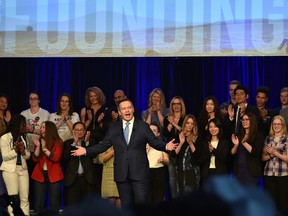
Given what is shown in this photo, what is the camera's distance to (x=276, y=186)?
24.1 ft

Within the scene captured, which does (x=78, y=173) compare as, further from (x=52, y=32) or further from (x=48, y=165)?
(x=52, y=32)

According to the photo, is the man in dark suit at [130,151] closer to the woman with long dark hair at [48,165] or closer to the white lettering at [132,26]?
→ the woman with long dark hair at [48,165]

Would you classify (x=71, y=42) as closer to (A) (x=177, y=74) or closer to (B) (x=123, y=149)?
(A) (x=177, y=74)

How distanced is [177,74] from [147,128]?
10.5 ft

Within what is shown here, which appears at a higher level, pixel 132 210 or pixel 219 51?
pixel 219 51

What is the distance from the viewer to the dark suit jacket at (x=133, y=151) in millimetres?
6652

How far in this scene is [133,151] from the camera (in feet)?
21.8

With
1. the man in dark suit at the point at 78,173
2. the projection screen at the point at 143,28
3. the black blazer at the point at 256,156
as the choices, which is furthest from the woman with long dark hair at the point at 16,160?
the black blazer at the point at 256,156

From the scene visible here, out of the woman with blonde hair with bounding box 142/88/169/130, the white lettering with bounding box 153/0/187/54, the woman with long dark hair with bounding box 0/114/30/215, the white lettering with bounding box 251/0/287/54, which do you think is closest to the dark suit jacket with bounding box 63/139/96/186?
the woman with long dark hair with bounding box 0/114/30/215

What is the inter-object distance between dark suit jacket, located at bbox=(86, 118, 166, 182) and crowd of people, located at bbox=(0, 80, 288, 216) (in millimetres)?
556

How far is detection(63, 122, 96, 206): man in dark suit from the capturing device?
305 inches

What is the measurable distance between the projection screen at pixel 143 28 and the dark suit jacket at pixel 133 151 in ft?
8.58

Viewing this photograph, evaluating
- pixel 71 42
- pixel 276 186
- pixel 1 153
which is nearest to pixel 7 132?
pixel 1 153

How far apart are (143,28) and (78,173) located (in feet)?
8.07
